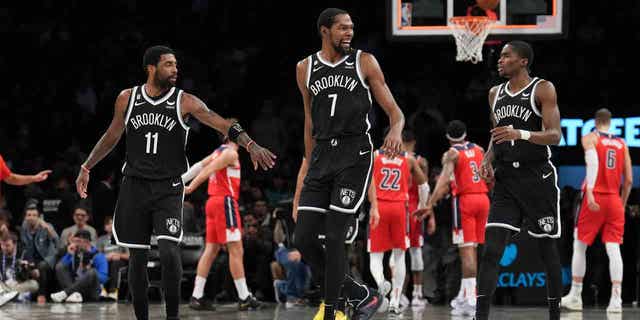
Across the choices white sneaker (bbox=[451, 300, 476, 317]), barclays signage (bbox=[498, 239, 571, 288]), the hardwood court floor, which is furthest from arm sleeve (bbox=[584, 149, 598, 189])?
white sneaker (bbox=[451, 300, 476, 317])

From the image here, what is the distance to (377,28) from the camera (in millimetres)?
19766

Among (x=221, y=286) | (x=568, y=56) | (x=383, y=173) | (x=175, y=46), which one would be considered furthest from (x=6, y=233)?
(x=568, y=56)

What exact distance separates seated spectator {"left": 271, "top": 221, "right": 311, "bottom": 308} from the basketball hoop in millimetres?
3214

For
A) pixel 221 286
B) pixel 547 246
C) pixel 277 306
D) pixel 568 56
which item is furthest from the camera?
pixel 568 56

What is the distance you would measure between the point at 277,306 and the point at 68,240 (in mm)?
3202

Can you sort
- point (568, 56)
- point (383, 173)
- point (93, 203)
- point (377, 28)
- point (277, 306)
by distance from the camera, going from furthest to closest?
1. point (377, 28)
2. point (568, 56)
3. point (93, 203)
4. point (277, 306)
5. point (383, 173)

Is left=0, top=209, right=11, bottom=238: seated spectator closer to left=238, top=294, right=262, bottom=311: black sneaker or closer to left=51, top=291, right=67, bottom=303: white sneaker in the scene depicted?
left=51, top=291, right=67, bottom=303: white sneaker

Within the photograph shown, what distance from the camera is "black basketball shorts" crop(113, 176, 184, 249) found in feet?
24.2

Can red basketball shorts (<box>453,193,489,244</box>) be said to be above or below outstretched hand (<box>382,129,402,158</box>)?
below

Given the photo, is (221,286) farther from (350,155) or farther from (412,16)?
(350,155)

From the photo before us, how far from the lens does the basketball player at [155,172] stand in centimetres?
736

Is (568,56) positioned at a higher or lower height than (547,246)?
higher

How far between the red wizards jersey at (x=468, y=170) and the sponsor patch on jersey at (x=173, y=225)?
513cm

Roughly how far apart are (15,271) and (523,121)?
8.54 m
